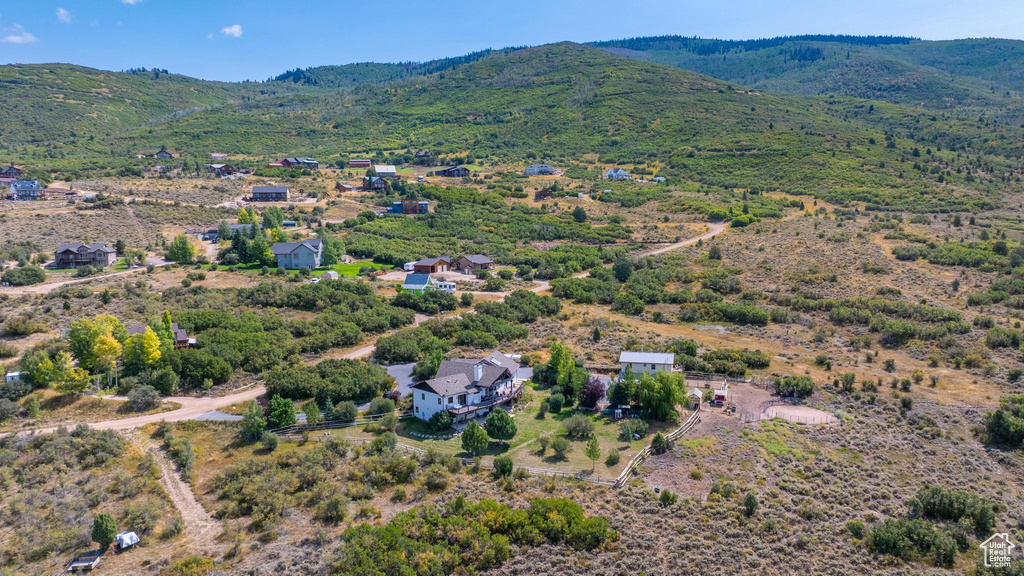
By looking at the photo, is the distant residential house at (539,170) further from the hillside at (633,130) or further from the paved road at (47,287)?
the paved road at (47,287)

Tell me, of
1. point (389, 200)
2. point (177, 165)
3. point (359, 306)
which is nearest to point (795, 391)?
point (359, 306)

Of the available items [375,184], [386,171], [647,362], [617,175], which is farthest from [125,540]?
[617,175]

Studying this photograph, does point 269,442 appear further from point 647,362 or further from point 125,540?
point 647,362

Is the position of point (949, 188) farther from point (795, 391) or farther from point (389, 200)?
point (389, 200)

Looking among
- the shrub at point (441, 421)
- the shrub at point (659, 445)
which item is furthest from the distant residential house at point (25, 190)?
the shrub at point (659, 445)

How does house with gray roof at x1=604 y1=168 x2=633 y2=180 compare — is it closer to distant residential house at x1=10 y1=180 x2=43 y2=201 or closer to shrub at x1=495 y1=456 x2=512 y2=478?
distant residential house at x1=10 y1=180 x2=43 y2=201

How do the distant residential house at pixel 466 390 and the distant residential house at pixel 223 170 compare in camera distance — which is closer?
the distant residential house at pixel 466 390
